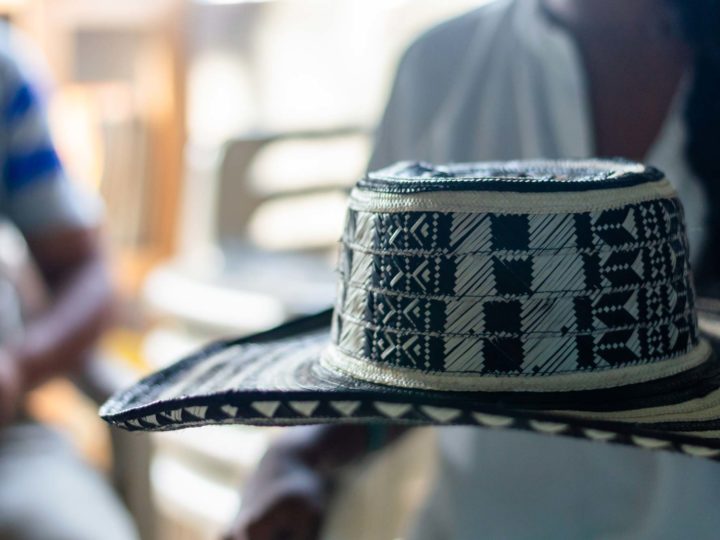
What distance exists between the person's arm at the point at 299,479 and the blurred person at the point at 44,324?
50 centimetres

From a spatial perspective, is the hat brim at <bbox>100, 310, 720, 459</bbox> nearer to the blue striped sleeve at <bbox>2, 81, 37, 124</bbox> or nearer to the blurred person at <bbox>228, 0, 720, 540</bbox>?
the blurred person at <bbox>228, 0, 720, 540</bbox>

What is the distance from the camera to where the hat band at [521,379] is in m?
0.48

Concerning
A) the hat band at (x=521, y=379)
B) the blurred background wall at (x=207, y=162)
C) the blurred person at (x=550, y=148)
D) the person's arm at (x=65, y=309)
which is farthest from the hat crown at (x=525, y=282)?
the person's arm at (x=65, y=309)

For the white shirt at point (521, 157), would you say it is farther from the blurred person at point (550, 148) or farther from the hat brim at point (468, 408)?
the hat brim at point (468, 408)

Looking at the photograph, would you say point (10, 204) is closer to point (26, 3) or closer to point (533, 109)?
point (533, 109)

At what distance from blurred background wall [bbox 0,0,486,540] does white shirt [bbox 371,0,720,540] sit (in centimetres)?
13

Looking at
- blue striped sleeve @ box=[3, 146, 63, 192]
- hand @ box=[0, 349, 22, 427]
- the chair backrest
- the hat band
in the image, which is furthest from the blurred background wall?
the hat band

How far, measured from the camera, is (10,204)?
4.69 feet

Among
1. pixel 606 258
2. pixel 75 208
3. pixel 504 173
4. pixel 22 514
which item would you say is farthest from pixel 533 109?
pixel 75 208

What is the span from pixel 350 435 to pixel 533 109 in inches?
12.2

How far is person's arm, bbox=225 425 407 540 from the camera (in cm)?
70

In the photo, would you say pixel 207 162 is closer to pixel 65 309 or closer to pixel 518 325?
pixel 65 309

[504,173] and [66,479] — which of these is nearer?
[504,173]

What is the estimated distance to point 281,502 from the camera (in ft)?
2.32
